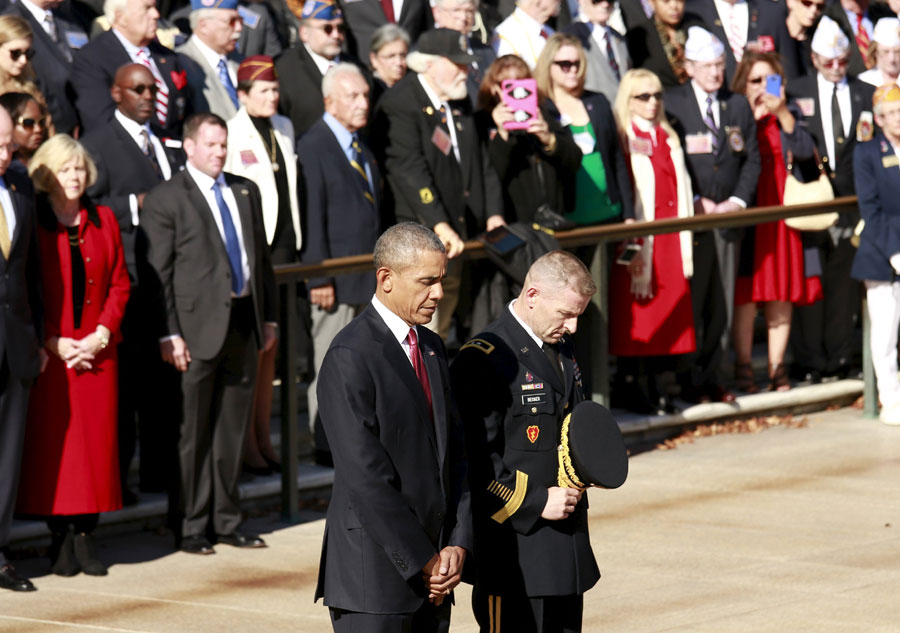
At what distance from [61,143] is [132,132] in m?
1.11

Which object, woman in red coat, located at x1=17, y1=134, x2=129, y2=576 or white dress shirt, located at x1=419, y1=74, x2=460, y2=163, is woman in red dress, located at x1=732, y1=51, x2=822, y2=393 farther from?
woman in red coat, located at x1=17, y1=134, x2=129, y2=576

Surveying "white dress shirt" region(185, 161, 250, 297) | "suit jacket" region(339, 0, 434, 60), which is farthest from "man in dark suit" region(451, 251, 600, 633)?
"suit jacket" region(339, 0, 434, 60)

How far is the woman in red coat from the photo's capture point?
761cm

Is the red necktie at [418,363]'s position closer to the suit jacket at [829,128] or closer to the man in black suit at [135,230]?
the man in black suit at [135,230]

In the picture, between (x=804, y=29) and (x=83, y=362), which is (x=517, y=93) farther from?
(x=804, y=29)

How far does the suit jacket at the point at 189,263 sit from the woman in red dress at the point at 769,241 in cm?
439

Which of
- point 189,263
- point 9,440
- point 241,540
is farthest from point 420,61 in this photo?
point 9,440

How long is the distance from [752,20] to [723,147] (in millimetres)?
2445

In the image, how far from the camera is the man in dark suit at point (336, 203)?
9219 mm

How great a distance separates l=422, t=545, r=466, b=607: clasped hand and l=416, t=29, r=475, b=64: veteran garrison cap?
5.30 meters

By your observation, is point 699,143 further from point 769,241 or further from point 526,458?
point 526,458

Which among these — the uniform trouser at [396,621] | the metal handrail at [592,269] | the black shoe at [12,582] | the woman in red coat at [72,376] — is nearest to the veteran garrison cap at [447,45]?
the metal handrail at [592,269]

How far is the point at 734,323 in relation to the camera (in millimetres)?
11438

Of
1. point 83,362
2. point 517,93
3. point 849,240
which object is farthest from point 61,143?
point 849,240
